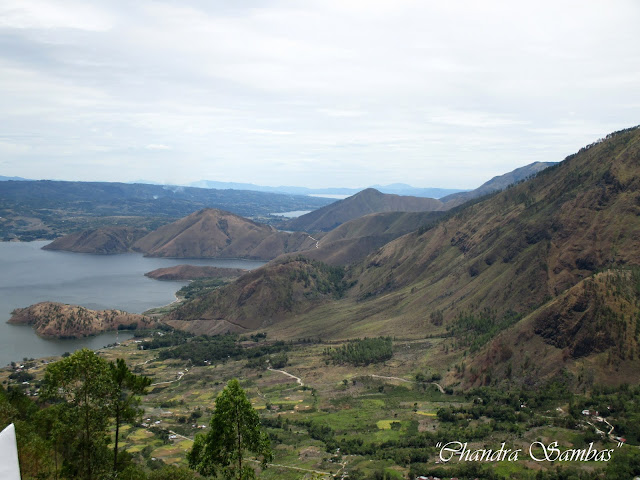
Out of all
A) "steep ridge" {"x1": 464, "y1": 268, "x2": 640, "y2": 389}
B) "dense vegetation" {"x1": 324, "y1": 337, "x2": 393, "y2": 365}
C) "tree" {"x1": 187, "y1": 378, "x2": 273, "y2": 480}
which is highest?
"tree" {"x1": 187, "y1": 378, "x2": 273, "y2": 480}

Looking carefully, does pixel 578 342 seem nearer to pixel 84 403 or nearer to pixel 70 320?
pixel 84 403

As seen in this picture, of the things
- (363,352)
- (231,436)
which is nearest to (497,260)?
(363,352)

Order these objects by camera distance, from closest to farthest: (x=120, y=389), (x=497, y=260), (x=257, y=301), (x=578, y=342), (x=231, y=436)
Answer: (x=231, y=436), (x=120, y=389), (x=578, y=342), (x=497, y=260), (x=257, y=301)

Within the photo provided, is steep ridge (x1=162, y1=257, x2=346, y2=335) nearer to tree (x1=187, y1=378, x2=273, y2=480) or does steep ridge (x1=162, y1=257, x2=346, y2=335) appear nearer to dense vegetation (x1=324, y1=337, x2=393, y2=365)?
dense vegetation (x1=324, y1=337, x2=393, y2=365)

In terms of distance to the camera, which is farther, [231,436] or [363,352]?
[363,352]

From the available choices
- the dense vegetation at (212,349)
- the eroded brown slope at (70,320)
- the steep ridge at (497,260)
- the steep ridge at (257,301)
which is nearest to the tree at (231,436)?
the steep ridge at (497,260)

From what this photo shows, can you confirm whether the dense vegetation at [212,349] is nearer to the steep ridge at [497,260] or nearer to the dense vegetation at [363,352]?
the dense vegetation at [363,352]

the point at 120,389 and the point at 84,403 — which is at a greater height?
the point at 120,389

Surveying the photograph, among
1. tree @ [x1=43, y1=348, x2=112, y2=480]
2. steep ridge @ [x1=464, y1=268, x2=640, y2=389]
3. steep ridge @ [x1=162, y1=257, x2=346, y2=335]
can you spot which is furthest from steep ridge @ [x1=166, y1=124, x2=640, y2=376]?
tree @ [x1=43, y1=348, x2=112, y2=480]

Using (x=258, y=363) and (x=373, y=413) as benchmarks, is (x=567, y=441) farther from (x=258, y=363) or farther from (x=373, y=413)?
(x=258, y=363)
